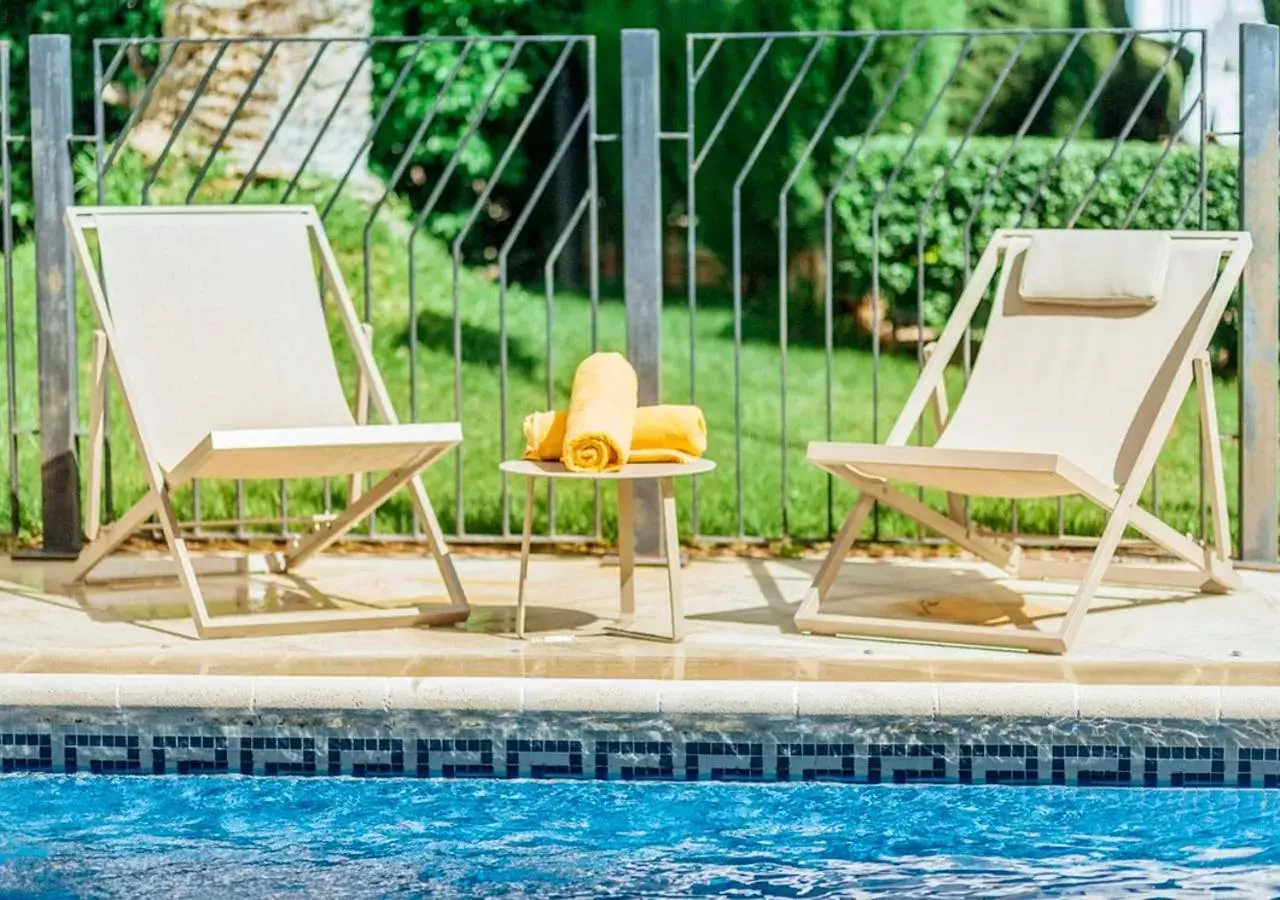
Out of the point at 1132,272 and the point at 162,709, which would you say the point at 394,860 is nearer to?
the point at 162,709

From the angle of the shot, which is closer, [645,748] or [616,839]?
[616,839]

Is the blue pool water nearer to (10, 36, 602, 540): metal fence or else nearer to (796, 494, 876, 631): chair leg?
(796, 494, 876, 631): chair leg

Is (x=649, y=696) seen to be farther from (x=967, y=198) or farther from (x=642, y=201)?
(x=967, y=198)

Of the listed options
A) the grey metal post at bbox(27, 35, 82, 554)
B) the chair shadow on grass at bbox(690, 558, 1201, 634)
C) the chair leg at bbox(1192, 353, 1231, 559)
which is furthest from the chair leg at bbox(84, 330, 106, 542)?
the chair leg at bbox(1192, 353, 1231, 559)

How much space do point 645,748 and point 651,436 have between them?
93 cm

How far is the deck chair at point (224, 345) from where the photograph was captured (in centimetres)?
493

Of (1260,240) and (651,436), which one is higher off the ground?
(1260,240)

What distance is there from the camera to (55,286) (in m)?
5.75

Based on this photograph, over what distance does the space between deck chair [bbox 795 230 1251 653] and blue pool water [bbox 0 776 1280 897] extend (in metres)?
0.82

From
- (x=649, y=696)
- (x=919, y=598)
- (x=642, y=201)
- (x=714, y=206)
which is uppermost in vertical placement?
(x=714, y=206)

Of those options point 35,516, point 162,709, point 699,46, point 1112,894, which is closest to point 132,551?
point 35,516

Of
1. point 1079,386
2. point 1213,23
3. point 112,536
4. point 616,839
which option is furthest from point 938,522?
point 1213,23

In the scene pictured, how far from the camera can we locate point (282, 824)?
389 centimetres

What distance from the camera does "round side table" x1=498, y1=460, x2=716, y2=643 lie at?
4.51 metres
